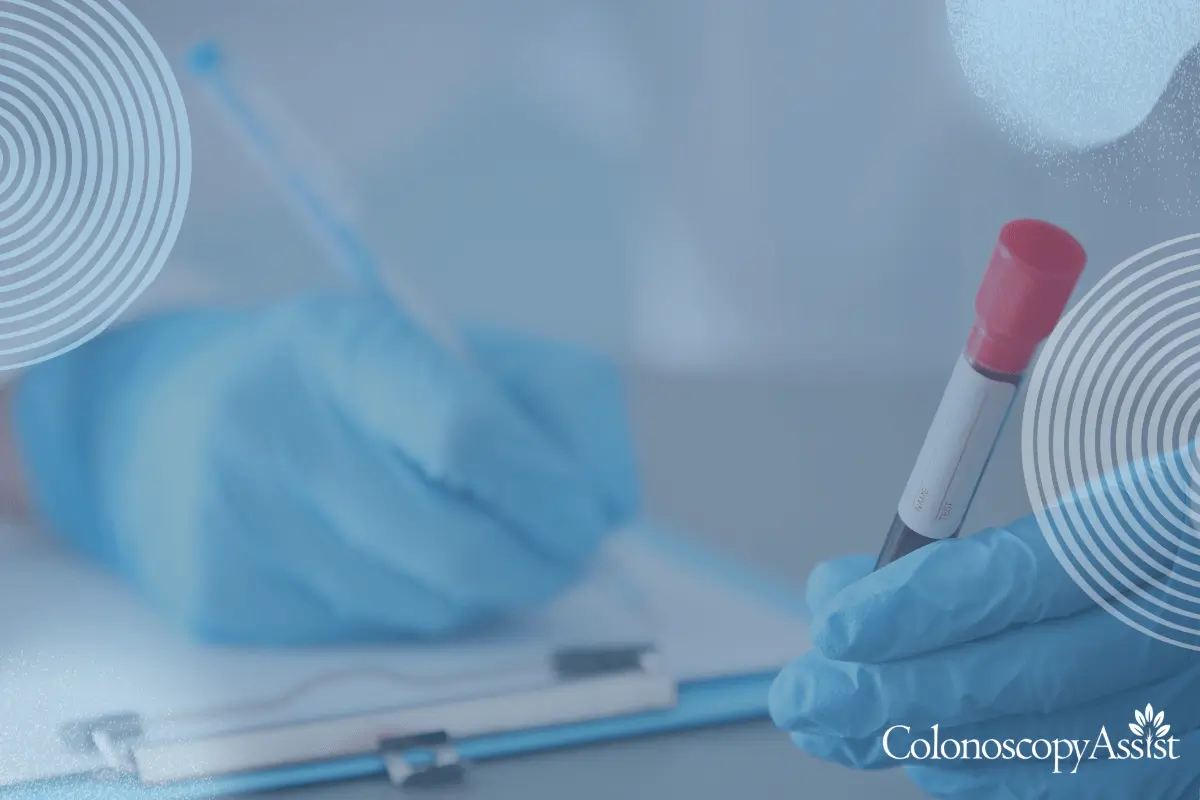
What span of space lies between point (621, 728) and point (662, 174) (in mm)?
307

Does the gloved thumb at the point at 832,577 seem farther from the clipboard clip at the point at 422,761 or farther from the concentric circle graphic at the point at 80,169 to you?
the concentric circle graphic at the point at 80,169

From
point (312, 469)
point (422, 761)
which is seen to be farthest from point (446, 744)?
point (312, 469)

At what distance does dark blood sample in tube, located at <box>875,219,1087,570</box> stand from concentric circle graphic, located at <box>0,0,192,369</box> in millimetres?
391

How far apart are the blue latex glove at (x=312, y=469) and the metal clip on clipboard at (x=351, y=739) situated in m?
0.05

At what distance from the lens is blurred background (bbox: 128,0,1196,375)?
59 centimetres

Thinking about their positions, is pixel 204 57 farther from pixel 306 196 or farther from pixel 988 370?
pixel 988 370

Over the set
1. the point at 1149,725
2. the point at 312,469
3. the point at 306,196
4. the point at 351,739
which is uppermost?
the point at 306,196

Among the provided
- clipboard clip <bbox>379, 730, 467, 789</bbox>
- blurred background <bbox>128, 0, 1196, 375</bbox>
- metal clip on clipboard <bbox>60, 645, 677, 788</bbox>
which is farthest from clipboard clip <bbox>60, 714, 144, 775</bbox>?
blurred background <bbox>128, 0, 1196, 375</bbox>

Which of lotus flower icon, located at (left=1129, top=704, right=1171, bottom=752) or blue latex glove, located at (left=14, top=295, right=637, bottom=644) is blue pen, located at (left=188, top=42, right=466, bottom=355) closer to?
blue latex glove, located at (left=14, top=295, right=637, bottom=644)

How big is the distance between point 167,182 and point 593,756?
37 centimetres

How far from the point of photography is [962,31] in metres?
0.64

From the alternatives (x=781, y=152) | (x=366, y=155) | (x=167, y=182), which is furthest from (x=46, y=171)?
(x=781, y=152)

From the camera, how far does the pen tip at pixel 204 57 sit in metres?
0.58

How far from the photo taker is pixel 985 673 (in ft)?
1.70
